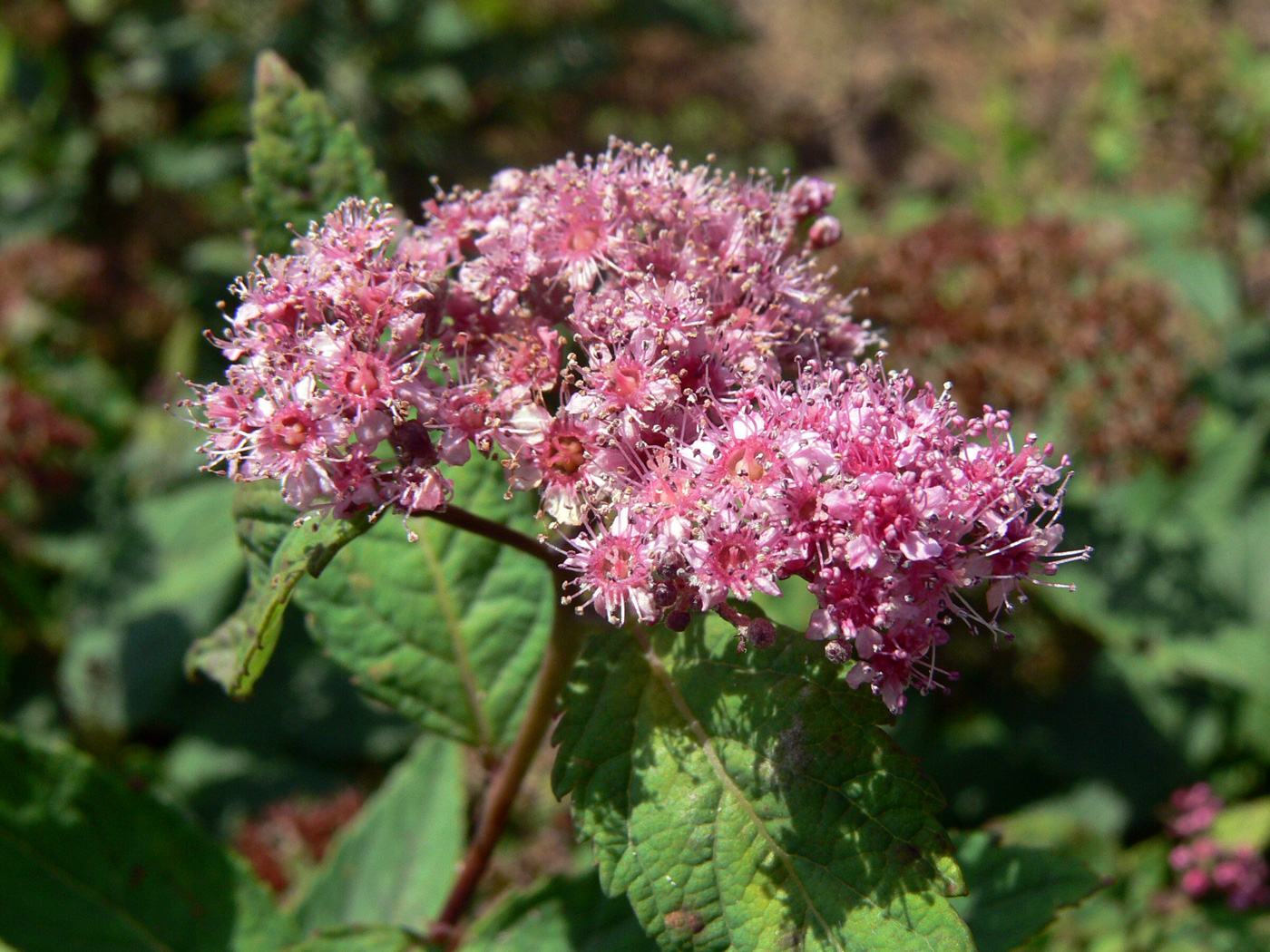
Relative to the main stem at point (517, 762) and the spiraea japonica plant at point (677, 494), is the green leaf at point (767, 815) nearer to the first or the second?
the spiraea japonica plant at point (677, 494)

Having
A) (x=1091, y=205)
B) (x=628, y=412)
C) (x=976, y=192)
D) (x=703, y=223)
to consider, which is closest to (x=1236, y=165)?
(x=1091, y=205)

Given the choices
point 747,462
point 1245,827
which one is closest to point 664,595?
point 747,462

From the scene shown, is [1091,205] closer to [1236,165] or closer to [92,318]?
[1236,165]

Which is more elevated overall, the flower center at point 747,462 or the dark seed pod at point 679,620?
the flower center at point 747,462

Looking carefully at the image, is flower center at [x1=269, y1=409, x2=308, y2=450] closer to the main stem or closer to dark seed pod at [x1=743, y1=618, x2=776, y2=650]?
the main stem

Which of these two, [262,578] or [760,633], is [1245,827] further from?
[262,578]

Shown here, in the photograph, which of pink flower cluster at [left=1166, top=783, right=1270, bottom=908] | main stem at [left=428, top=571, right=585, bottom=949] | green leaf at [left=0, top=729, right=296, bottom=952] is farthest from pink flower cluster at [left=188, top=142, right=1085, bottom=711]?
pink flower cluster at [left=1166, top=783, right=1270, bottom=908]

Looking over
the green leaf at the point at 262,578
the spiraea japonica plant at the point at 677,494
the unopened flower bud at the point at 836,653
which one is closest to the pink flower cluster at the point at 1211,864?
the spiraea japonica plant at the point at 677,494
